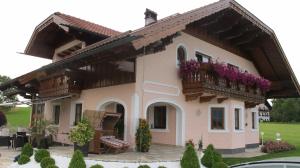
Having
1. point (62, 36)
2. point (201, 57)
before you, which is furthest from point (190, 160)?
point (62, 36)

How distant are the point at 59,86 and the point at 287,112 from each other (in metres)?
72.3

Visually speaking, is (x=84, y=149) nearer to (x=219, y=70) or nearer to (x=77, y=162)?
(x=77, y=162)

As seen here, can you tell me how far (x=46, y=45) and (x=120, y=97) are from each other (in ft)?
33.1

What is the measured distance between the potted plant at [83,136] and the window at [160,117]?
219 inches

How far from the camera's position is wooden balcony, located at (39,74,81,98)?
1478cm

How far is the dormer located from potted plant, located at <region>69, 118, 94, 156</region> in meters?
6.07

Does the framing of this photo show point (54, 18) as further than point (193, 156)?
Yes

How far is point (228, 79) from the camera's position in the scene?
15.3 metres

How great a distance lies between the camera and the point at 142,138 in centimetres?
1145

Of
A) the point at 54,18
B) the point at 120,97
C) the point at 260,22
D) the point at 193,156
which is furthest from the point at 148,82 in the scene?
the point at 260,22

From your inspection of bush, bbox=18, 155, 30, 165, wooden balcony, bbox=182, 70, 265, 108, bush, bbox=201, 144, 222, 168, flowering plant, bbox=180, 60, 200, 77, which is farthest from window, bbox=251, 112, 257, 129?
bush, bbox=18, 155, 30, 165

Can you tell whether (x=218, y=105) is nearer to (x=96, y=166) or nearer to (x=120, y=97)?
(x=120, y=97)

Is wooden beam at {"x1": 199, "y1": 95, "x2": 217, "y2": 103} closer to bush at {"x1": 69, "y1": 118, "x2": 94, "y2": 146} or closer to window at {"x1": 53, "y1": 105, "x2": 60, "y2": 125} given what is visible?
bush at {"x1": 69, "y1": 118, "x2": 94, "y2": 146}

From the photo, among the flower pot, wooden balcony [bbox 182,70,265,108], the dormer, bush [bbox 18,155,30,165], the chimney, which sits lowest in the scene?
bush [bbox 18,155,30,165]
